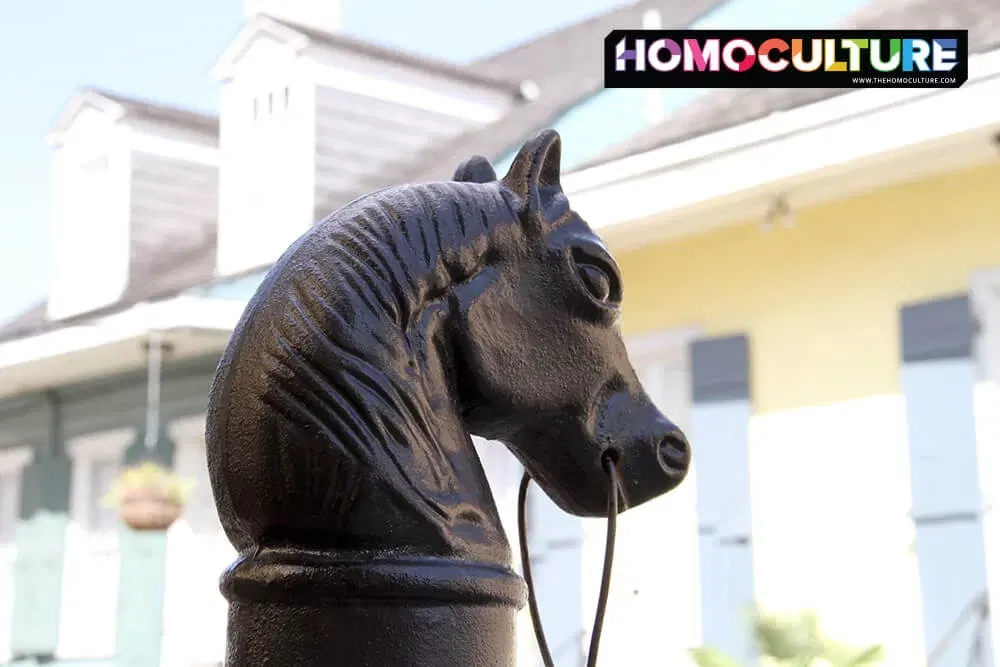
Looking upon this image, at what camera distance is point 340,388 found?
1.01m

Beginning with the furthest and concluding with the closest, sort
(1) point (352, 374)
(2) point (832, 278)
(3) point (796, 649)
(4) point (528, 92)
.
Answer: (4) point (528, 92) < (2) point (832, 278) < (3) point (796, 649) < (1) point (352, 374)

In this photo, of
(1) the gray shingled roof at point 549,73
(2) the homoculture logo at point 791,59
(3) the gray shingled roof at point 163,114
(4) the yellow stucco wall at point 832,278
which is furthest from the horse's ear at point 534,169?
(3) the gray shingled roof at point 163,114

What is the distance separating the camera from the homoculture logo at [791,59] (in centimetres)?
497

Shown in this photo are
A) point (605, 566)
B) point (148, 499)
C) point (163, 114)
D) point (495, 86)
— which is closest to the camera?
point (605, 566)

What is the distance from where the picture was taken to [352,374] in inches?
39.6

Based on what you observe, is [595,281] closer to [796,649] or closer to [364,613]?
[364,613]

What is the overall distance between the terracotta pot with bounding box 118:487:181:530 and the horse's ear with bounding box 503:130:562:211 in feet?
22.8

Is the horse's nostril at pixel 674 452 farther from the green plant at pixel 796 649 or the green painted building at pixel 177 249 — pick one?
the green painted building at pixel 177 249

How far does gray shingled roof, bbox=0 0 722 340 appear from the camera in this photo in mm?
8375

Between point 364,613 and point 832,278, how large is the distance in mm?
4996

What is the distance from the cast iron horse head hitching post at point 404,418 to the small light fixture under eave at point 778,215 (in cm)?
481

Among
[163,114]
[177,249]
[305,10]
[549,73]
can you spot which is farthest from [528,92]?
[177,249]

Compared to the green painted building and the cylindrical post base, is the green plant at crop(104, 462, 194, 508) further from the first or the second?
the cylindrical post base

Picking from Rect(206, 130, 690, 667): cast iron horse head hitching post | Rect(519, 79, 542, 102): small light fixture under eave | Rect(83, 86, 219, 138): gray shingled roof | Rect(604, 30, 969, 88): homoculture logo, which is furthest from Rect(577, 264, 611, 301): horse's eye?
Rect(83, 86, 219, 138): gray shingled roof
